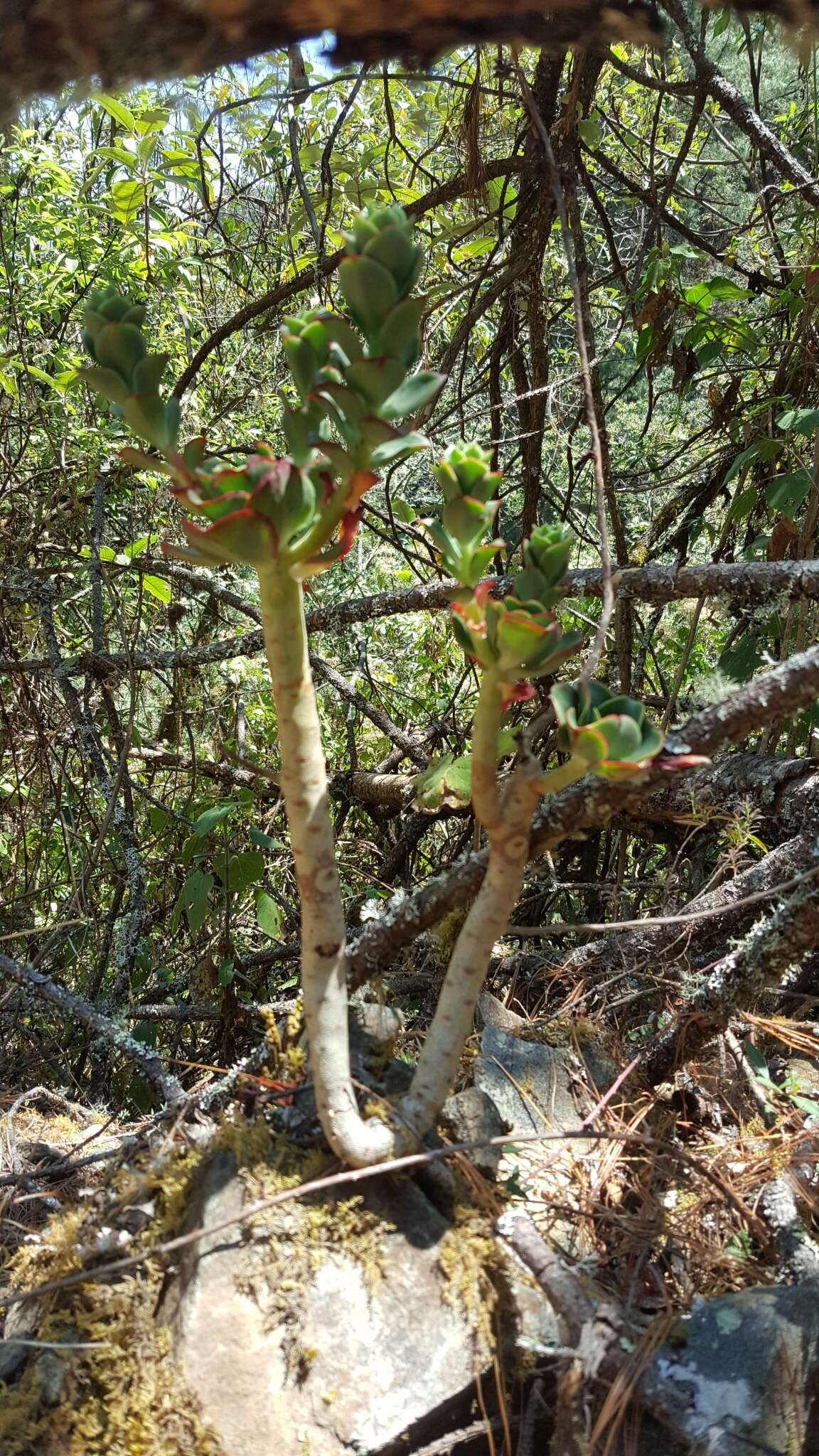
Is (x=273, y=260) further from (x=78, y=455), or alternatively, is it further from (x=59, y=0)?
(x=59, y=0)

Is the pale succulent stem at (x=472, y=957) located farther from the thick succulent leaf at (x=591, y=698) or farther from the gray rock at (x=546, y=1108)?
the gray rock at (x=546, y=1108)

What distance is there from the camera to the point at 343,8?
773mm

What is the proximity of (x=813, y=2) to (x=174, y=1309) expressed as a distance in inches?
56.0

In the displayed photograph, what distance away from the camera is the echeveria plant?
871 millimetres

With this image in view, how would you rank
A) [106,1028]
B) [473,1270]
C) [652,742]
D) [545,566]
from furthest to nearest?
1. [106,1028]
2. [473,1270]
3. [545,566]
4. [652,742]

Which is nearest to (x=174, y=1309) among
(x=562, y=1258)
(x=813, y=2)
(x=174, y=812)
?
(x=562, y=1258)

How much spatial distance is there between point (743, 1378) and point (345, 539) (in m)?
1.00

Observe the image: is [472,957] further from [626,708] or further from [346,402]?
[346,402]

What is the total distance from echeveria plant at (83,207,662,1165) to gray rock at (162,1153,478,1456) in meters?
0.15

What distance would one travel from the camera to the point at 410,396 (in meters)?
0.92

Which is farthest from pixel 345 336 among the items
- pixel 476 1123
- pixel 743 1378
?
pixel 743 1378

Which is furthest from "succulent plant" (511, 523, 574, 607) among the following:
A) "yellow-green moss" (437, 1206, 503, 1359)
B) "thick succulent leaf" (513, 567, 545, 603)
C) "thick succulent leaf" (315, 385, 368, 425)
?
"yellow-green moss" (437, 1206, 503, 1359)

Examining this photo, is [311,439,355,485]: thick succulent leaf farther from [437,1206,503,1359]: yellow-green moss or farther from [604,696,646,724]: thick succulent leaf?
[437,1206,503,1359]: yellow-green moss

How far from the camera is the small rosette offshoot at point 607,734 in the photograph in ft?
2.82
